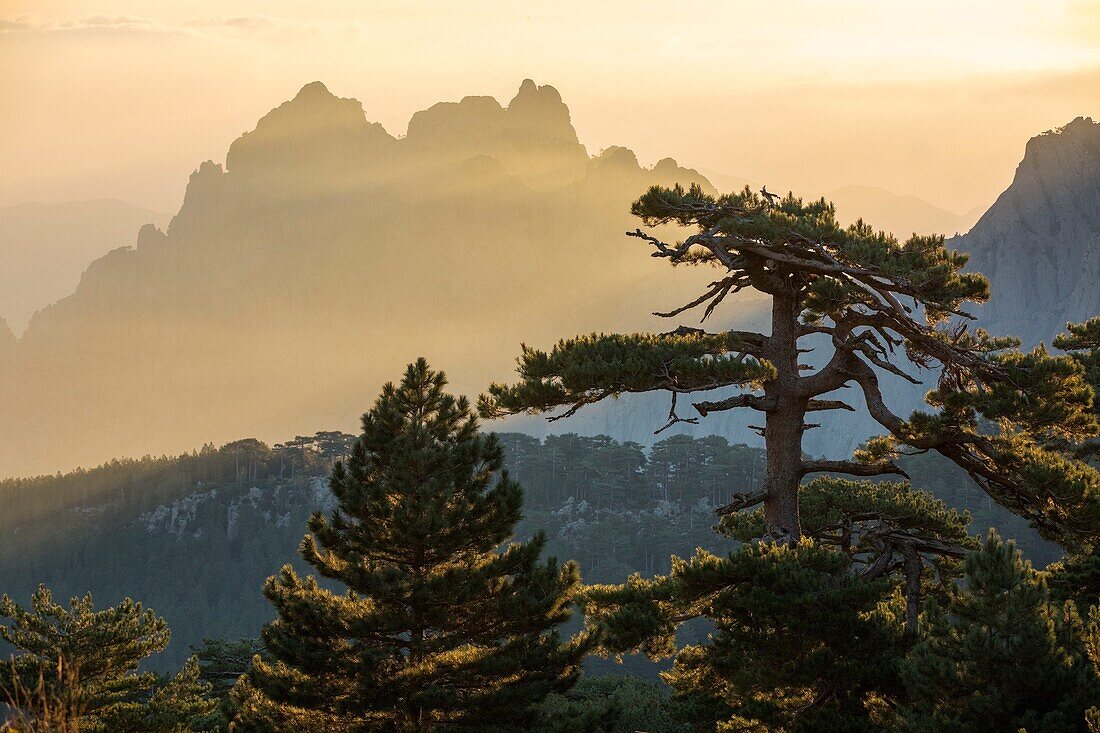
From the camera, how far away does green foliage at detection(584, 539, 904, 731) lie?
14.9 meters

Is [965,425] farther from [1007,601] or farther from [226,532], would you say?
[226,532]

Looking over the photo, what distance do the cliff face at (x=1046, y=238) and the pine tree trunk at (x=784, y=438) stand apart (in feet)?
419

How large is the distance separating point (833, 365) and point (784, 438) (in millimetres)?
1231

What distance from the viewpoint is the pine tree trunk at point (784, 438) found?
16.2 m

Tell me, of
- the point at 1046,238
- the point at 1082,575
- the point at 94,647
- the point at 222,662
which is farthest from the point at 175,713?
the point at 1046,238

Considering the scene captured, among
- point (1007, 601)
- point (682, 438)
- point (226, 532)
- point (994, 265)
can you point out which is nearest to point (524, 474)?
point (682, 438)

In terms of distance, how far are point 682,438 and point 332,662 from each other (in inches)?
4354

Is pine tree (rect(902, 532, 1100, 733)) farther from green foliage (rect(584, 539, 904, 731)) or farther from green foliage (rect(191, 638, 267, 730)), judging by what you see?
green foliage (rect(191, 638, 267, 730))

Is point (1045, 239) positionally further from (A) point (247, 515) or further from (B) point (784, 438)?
(B) point (784, 438)

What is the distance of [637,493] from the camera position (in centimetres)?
14125

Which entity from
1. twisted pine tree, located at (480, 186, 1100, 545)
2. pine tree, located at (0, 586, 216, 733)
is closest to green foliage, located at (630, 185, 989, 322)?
twisted pine tree, located at (480, 186, 1100, 545)

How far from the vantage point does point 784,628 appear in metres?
15.5

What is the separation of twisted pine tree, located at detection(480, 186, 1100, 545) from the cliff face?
418ft

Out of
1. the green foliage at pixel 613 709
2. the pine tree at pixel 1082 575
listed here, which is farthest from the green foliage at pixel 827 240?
the green foliage at pixel 613 709
